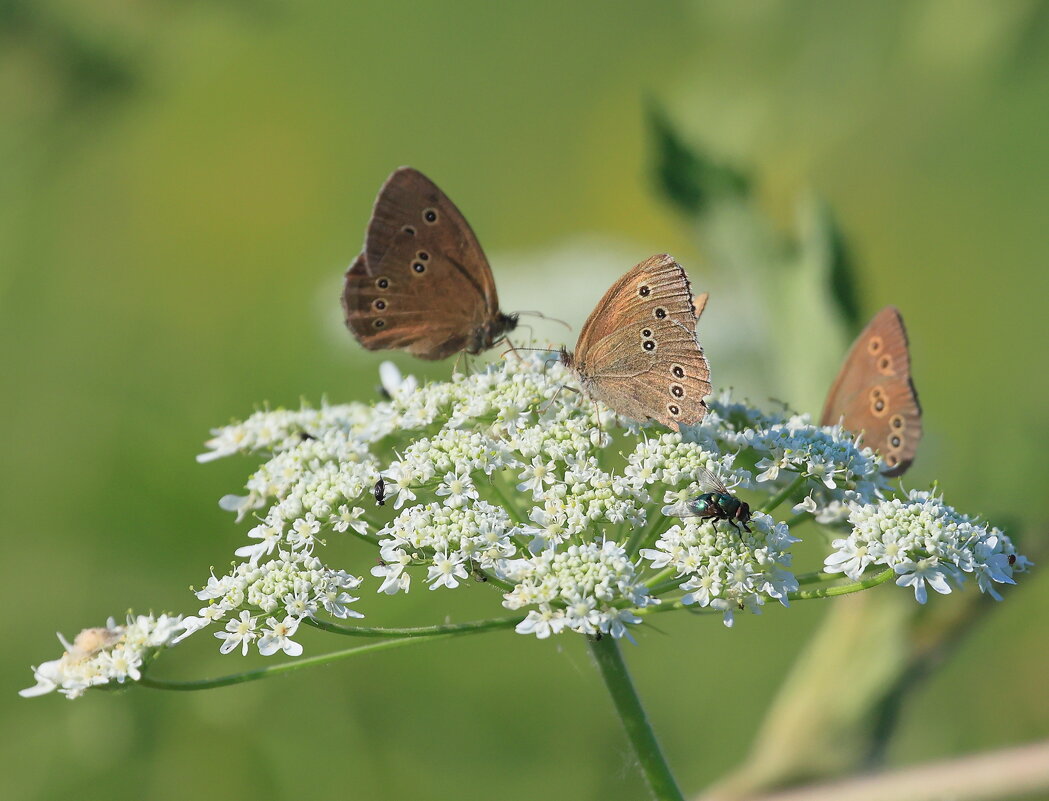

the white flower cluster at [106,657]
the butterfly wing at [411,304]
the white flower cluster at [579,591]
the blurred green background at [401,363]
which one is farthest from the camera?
the blurred green background at [401,363]

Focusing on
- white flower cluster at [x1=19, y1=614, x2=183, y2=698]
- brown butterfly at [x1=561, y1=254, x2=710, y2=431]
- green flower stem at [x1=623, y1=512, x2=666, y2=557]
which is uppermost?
brown butterfly at [x1=561, y1=254, x2=710, y2=431]

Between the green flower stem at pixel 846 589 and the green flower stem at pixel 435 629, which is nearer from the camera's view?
the green flower stem at pixel 435 629

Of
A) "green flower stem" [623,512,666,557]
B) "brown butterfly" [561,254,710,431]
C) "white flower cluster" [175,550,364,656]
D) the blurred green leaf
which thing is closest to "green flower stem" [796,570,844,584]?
"green flower stem" [623,512,666,557]

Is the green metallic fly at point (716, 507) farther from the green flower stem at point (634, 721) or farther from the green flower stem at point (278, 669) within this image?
the green flower stem at point (278, 669)

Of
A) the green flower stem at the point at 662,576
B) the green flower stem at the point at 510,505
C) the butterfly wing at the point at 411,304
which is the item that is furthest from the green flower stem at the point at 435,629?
the butterfly wing at the point at 411,304

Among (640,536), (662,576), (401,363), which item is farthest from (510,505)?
(401,363)

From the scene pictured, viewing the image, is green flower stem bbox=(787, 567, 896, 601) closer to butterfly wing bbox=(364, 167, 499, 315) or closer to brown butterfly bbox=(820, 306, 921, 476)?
brown butterfly bbox=(820, 306, 921, 476)

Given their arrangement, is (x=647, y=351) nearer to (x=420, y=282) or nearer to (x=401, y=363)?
(x=420, y=282)
